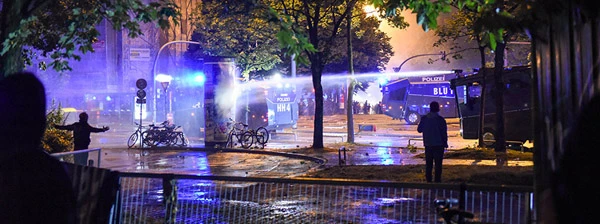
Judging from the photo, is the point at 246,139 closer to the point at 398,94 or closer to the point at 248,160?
the point at 248,160

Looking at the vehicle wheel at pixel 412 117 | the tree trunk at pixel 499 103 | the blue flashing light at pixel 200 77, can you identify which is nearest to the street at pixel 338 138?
the vehicle wheel at pixel 412 117

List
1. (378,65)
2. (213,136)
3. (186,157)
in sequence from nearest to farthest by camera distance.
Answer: (186,157) → (213,136) → (378,65)

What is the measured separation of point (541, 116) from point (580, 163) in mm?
899

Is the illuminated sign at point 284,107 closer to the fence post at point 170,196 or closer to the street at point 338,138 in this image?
the street at point 338,138

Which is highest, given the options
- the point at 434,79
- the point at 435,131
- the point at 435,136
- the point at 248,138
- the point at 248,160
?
the point at 434,79

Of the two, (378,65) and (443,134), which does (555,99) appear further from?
(378,65)

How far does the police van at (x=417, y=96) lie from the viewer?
46.0 m

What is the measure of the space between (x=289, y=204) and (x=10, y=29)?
483cm

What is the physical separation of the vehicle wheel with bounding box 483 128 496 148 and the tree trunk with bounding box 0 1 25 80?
19.1 m

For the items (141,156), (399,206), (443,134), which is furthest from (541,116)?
(141,156)

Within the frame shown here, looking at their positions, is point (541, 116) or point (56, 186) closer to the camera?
point (56, 186)

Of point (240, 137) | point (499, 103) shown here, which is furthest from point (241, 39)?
point (499, 103)

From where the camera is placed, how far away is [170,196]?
20.6 feet

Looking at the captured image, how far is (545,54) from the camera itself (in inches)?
138
